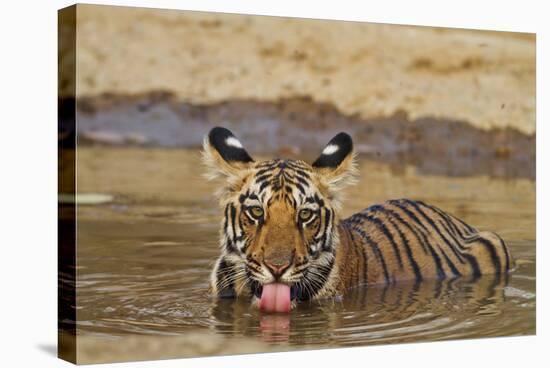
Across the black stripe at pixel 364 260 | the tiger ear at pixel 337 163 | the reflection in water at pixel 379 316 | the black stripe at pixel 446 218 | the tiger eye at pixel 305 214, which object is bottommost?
the reflection in water at pixel 379 316

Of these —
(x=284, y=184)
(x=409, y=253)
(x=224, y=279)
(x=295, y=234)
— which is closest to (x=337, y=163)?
(x=284, y=184)

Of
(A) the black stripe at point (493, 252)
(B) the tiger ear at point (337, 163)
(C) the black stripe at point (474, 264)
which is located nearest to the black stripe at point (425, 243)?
(C) the black stripe at point (474, 264)

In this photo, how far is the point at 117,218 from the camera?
749cm

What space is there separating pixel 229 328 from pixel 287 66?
6.22 ft

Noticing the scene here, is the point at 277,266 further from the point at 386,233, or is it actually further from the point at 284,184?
the point at 386,233

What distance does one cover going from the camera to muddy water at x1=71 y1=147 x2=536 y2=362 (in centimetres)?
726

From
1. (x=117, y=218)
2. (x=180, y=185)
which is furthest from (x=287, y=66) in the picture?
(x=117, y=218)

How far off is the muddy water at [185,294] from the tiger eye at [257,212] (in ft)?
1.12

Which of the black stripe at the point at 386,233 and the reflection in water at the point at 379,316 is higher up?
the black stripe at the point at 386,233

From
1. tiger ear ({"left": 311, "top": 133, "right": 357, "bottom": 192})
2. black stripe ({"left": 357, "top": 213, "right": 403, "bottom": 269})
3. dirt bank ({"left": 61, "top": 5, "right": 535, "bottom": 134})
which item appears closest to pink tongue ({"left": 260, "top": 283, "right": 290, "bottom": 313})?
tiger ear ({"left": 311, "top": 133, "right": 357, "bottom": 192})

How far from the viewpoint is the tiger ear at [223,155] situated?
779 centimetres

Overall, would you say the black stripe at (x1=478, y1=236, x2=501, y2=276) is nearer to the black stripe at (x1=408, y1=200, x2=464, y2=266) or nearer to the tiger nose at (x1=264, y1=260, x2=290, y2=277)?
the black stripe at (x1=408, y1=200, x2=464, y2=266)

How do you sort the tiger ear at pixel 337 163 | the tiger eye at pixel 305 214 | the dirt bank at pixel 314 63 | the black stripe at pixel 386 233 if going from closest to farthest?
the dirt bank at pixel 314 63
the tiger eye at pixel 305 214
the tiger ear at pixel 337 163
the black stripe at pixel 386 233

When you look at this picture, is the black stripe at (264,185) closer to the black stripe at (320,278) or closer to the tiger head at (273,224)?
the tiger head at (273,224)
